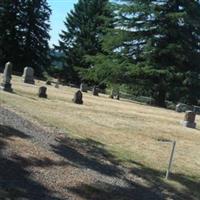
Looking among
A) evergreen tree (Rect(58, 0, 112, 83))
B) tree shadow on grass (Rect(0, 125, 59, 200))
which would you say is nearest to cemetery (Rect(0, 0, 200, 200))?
tree shadow on grass (Rect(0, 125, 59, 200))

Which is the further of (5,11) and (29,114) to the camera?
(5,11)

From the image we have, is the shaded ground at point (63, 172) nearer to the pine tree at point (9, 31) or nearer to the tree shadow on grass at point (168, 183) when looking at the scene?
the tree shadow on grass at point (168, 183)

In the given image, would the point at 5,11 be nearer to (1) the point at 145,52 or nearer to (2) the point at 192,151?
(1) the point at 145,52

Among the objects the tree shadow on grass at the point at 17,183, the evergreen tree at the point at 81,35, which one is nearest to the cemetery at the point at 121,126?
the tree shadow on grass at the point at 17,183

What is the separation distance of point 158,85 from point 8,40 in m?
26.9

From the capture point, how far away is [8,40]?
66188 millimetres

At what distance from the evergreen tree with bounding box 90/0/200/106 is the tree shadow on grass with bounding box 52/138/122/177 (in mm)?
29385

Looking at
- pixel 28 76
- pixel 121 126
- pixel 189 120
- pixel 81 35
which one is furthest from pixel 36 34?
pixel 121 126

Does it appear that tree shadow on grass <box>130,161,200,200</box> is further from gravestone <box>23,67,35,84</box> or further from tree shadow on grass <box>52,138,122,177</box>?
gravestone <box>23,67,35,84</box>

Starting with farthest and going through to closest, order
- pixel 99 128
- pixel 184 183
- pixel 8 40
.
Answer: pixel 8 40, pixel 99 128, pixel 184 183

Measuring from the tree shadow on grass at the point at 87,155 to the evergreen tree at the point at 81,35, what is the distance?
164 ft

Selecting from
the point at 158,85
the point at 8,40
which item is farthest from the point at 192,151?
the point at 8,40

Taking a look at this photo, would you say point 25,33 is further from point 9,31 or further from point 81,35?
point 81,35

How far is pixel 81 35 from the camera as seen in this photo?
6994 cm
